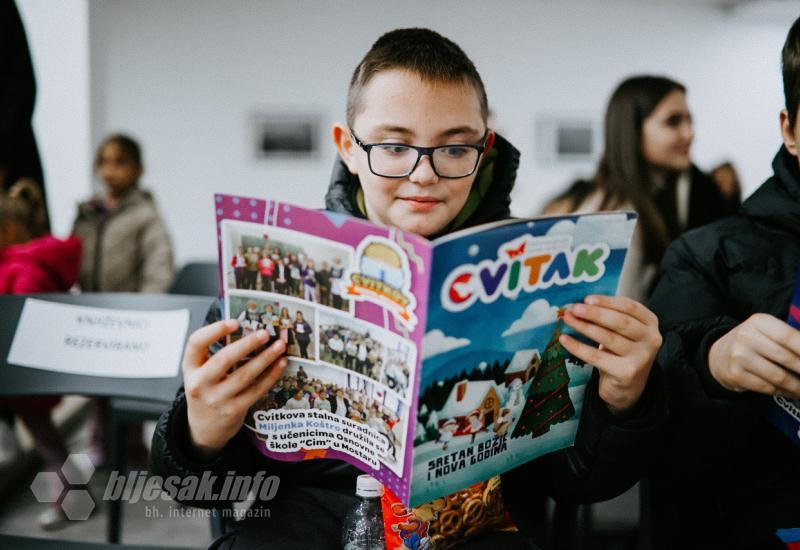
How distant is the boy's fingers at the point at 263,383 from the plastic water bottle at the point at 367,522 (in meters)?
0.19

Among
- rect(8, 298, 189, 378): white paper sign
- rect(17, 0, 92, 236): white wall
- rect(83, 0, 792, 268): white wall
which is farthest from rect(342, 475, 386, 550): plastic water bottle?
rect(83, 0, 792, 268): white wall

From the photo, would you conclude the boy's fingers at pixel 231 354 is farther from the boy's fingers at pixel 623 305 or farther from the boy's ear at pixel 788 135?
the boy's ear at pixel 788 135

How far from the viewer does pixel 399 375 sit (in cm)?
77

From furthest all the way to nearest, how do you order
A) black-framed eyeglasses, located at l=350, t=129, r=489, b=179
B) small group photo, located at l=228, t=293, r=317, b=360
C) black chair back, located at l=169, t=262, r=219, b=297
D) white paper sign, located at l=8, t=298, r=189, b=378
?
black chair back, located at l=169, t=262, r=219, b=297 → white paper sign, located at l=8, t=298, r=189, b=378 → black-framed eyeglasses, located at l=350, t=129, r=489, b=179 → small group photo, located at l=228, t=293, r=317, b=360

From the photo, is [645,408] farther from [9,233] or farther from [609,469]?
[9,233]

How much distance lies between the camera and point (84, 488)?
8.59 feet

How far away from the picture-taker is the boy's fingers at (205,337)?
85 centimetres

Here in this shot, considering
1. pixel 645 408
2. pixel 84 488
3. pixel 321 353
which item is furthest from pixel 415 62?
pixel 84 488

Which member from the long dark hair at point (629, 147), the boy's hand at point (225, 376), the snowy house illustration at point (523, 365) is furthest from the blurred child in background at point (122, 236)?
the snowy house illustration at point (523, 365)

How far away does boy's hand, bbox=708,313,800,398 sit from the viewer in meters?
0.87

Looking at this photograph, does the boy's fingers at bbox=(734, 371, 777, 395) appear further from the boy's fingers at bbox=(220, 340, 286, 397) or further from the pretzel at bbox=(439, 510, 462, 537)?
the boy's fingers at bbox=(220, 340, 286, 397)

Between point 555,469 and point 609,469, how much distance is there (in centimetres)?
12

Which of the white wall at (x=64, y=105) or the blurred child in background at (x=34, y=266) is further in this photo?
the white wall at (x=64, y=105)

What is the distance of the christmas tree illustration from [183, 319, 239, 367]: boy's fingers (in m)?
0.39
